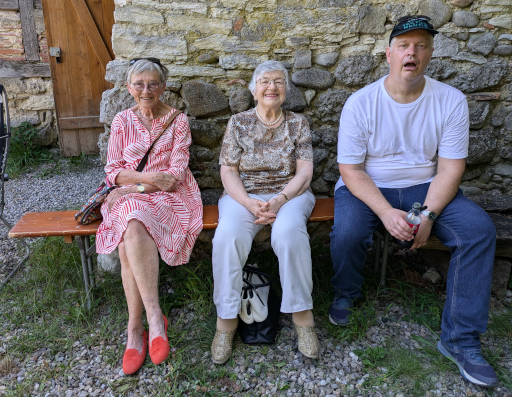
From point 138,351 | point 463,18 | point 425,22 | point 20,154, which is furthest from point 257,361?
point 20,154

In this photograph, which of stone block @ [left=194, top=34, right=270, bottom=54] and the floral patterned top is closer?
the floral patterned top

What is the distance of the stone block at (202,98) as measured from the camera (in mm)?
2766

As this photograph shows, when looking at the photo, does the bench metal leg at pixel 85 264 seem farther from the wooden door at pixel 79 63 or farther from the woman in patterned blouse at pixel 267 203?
the wooden door at pixel 79 63

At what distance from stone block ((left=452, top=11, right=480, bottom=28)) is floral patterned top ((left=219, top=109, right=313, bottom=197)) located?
1.31 meters

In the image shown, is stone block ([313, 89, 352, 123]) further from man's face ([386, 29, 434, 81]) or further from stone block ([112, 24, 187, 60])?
stone block ([112, 24, 187, 60])

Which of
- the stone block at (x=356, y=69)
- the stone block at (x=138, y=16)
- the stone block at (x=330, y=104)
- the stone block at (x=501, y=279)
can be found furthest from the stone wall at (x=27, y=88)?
the stone block at (x=501, y=279)

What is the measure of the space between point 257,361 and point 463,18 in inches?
99.0

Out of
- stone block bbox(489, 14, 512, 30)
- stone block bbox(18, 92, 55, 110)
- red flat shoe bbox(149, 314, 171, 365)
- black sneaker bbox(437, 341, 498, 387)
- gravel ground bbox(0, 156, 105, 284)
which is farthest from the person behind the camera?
stone block bbox(18, 92, 55, 110)

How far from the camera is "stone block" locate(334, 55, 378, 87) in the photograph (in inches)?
110

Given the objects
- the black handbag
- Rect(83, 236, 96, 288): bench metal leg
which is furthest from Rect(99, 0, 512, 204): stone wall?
the black handbag

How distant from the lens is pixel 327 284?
2594 millimetres

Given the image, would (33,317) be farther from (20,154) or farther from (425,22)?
(20,154)

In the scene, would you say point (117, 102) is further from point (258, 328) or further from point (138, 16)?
point (258, 328)

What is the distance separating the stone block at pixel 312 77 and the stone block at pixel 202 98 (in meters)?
0.52
